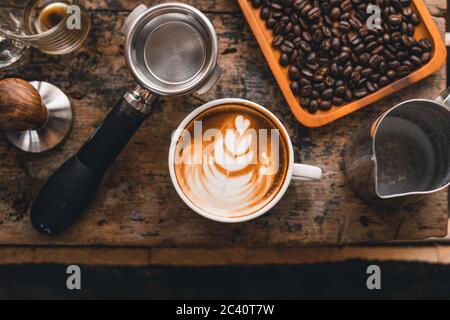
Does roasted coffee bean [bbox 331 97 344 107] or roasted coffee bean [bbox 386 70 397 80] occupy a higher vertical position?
roasted coffee bean [bbox 386 70 397 80]

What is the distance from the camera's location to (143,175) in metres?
0.72

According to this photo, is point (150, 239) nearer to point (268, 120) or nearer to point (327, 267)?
point (268, 120)

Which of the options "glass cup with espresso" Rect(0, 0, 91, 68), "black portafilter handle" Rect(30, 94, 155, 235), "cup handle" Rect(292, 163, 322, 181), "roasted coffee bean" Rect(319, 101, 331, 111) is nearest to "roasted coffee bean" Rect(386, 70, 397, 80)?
"roasted coffee bean" Rect(319, 101, 331, 111)

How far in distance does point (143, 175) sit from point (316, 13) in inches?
14.4

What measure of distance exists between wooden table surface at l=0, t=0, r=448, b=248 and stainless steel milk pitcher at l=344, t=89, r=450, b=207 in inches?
1.3

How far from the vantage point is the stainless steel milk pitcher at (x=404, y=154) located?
649mm

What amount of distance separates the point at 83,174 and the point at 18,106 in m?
0.13

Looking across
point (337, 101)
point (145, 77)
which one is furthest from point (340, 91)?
point (145, 77)

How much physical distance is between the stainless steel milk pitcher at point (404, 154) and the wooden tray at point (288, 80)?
4cm

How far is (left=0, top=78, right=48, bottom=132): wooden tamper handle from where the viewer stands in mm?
614

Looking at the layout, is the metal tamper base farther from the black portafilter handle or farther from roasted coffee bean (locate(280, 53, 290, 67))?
roasted coffee bean (locate(280, 53, 290, 67))

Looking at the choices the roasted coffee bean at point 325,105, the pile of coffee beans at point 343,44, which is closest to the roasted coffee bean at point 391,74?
the pile of coffee beans at point 343,44

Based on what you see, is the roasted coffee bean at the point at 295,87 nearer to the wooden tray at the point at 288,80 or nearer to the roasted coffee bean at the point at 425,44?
the wooden tray at the point at 288,80
